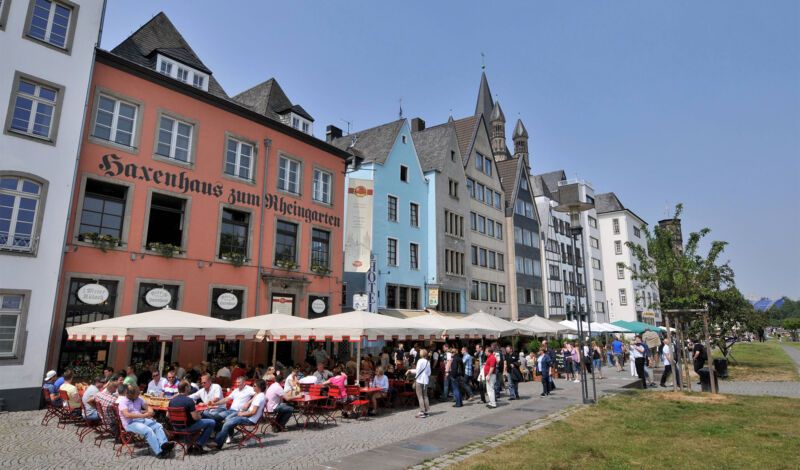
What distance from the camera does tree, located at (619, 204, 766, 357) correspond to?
2348 centimetres

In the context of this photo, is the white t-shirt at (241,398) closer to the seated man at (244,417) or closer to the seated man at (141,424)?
the seated man at (244,417)

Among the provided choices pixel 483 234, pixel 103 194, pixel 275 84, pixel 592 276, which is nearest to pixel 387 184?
A: pixel 275 84

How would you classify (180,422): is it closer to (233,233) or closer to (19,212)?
(19,212)

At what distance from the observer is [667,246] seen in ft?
80.4

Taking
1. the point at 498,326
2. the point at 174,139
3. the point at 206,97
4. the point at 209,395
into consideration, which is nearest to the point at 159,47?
the point at 206,97

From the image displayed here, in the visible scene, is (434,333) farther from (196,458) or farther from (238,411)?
(196,458)

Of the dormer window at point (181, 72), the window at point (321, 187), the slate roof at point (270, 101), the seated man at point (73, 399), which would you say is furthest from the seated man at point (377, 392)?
the slate roof at point (270, 101)

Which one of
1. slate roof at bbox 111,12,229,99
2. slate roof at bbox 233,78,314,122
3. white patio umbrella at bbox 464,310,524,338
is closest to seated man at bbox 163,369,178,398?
white patio umbrella at bbox 464,310,524,338

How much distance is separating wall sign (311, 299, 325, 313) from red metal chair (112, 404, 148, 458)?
13.3 metres

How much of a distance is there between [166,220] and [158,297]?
3179mm

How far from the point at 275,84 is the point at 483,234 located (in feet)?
69.1

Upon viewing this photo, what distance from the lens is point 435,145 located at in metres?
36.1

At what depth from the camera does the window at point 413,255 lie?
102ft

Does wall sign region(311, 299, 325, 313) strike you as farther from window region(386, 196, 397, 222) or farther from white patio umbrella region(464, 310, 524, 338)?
window region(386, 196, 397, 222)
